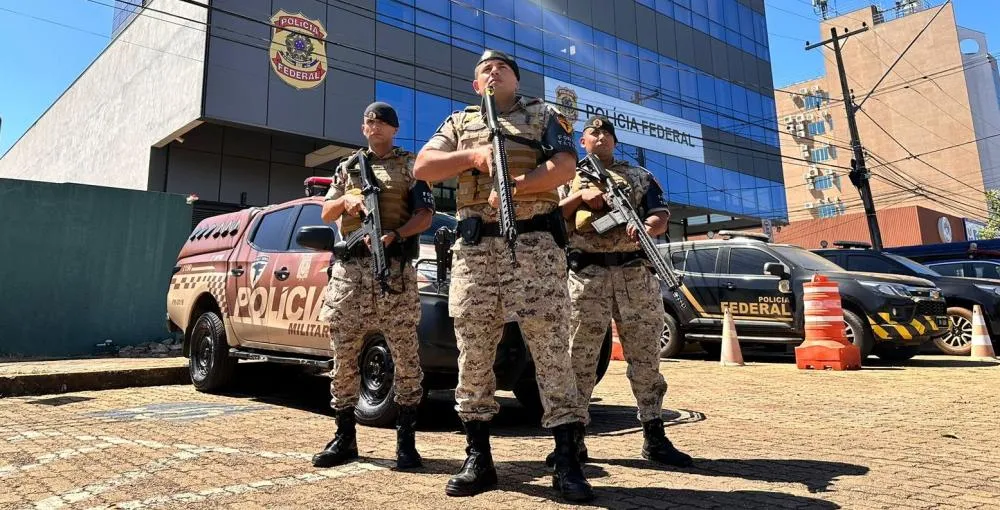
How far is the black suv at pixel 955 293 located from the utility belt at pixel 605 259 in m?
7.58

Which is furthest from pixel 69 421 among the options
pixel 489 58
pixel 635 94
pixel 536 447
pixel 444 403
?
pixel 635 94

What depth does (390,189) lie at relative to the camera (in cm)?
333

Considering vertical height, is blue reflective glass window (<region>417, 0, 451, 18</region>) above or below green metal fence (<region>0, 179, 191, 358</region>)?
above

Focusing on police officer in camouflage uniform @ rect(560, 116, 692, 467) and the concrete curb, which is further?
the concrete curb

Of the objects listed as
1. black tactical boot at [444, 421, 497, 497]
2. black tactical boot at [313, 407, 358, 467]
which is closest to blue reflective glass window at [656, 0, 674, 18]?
black tactical boot at [313, 407, 358, 467]

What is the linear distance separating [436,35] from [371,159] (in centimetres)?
1658

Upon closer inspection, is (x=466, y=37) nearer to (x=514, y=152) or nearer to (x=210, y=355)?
(x=210, y=355)

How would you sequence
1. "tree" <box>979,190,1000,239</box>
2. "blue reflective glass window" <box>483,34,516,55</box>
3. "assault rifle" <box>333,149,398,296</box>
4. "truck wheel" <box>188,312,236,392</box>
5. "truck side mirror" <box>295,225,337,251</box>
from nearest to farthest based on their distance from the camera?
"assault rifle" <box>333,149,398,296</box> < "truck side mirror" <box>295,225,337,251</box> < "truck wheel" <box>188,312,236,392</box> < "blue reflective glass window" <box>483,34,516,55</box> < "tree" <box>979,190,1000,239</box>

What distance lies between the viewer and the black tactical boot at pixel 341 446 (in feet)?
9.80

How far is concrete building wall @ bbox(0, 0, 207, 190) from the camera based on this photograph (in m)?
14.3

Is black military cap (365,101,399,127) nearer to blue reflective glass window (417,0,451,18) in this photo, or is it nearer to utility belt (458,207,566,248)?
utility belt (458,207,566,248)

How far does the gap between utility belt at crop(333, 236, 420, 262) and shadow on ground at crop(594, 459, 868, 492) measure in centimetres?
145

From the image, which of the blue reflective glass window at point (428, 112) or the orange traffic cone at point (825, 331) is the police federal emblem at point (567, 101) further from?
the orange traffic cone at point (825, 331)

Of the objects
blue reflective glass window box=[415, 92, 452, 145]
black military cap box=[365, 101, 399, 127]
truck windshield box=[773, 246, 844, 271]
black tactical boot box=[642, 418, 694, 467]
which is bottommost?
black tactical boot box=[642, 418, 694, 467]
